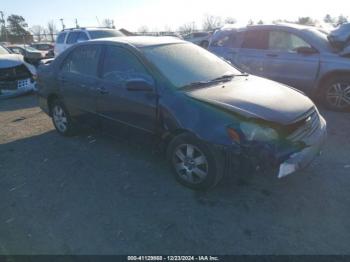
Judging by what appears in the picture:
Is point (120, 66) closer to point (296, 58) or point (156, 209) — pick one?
point (156, 209)

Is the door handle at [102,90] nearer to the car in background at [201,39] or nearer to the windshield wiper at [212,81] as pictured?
the windshield wiper at [212,81]

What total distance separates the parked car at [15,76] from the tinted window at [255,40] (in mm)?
6339

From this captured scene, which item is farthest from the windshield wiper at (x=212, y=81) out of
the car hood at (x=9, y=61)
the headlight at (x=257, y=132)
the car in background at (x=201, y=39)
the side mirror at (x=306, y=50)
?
the car in background at (x=201, y=39)

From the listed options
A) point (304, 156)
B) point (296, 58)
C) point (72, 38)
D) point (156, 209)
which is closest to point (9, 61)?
point (72, 38)

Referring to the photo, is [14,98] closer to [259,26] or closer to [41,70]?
[41,70]

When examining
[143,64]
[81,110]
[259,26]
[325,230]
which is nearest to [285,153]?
[325,230]

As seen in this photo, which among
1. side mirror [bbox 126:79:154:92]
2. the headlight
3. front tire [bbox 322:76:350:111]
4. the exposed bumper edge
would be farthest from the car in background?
the headlight

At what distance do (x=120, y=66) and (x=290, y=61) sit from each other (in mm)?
3942

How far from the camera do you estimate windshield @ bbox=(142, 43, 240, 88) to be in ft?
12.6

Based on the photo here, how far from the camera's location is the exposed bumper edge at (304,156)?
312 cm

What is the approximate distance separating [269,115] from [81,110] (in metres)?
3.01

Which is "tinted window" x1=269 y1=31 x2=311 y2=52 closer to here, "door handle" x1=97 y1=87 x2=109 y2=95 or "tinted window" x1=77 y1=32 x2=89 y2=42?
"door handle" x1=97 y1=87 x2=109 y2=95

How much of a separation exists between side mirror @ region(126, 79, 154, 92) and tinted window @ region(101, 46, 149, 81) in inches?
5.7

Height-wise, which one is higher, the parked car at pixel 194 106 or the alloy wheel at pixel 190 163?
the parked car at pixel 194 106
